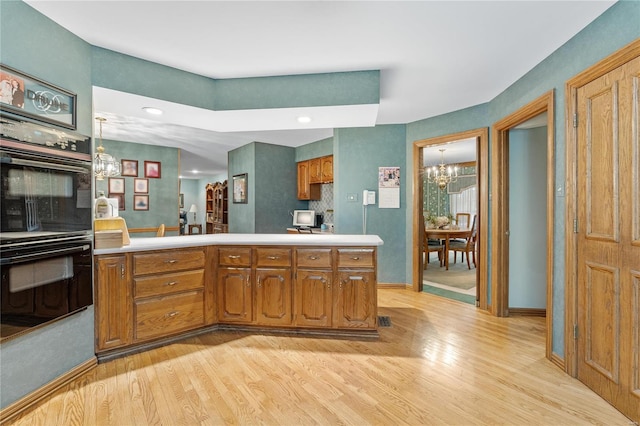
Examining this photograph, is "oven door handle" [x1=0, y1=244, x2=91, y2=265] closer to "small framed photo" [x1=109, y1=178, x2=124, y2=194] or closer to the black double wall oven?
the black double wall oven

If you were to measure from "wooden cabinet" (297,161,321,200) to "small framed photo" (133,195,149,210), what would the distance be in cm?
290

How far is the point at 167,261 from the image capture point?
2.57 m

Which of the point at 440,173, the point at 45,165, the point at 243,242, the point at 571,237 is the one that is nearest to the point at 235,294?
the point at 243,242

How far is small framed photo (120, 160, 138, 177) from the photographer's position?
547cm

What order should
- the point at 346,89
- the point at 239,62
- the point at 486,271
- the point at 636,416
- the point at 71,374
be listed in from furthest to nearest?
1. the point at 486,271
2. the point at 346,89
3. the point at 239,62
4. the point at 71,374
5. the point at 636,416

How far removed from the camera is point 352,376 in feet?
6.91

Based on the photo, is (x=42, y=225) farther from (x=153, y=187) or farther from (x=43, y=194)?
(x=153, y=187)

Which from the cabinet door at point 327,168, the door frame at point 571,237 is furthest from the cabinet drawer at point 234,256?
the cabinet door at point 327,168

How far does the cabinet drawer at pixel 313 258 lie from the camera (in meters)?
2.74

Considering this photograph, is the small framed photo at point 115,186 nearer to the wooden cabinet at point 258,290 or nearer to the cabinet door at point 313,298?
the wooden cabinet at point 258,290

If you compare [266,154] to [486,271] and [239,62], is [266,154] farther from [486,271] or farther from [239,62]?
[486,271]

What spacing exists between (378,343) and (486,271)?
1701 mm

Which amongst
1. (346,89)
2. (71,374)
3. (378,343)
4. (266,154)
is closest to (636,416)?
(378,343)

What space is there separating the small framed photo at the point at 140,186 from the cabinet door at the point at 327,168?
11.0 ft
